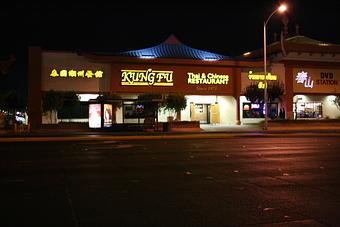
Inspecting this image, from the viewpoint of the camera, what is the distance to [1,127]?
131ft

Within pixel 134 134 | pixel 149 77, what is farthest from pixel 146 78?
pixel 134 134

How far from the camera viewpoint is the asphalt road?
7031mm

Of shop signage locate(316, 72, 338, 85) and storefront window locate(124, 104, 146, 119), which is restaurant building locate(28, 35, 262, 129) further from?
shop signage locate(316, 72, 338, 85)

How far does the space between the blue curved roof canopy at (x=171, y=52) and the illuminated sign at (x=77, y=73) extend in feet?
10.3

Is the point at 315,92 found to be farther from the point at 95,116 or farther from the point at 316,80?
the point at 95,116

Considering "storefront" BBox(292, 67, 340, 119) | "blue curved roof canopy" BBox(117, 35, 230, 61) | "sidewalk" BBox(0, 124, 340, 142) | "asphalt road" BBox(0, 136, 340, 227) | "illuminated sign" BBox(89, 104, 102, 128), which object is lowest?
"asphalt road" BBox(0, 136, 340, 227)

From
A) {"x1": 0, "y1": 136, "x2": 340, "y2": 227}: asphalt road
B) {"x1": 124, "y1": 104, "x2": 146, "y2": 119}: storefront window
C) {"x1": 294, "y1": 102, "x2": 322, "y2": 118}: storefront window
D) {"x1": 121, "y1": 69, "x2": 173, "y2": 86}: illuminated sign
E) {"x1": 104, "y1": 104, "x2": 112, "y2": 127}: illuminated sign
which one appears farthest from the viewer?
{"x1": 294, "y1": 102, "x2": 322, "y2": 118}: storefront window

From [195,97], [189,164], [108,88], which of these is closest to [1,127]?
[108,88]

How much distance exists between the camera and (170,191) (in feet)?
30.4

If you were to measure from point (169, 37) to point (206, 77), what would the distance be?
6352 millimetres

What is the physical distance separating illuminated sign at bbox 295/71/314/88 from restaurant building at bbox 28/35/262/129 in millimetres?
5323

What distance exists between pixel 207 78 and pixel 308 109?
1378cm

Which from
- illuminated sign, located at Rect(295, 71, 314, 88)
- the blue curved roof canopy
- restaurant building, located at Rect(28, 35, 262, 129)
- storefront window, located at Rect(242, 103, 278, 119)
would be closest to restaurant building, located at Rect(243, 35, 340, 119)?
illuminated sign, located at Rect(295, 71, 314, 88)

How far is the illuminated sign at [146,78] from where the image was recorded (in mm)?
42375
